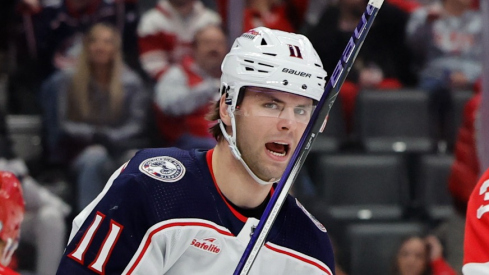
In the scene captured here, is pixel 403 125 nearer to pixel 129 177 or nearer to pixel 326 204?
pixel 326 204

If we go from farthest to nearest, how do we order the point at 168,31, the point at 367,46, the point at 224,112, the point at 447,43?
the point at 447,43 → the point at 367,46 → the point at 168,31 → the point at 224,112

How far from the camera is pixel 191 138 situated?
4492 millimetres

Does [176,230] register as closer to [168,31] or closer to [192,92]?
[192,92]

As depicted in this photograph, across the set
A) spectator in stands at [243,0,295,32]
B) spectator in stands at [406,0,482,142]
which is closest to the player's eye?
spectator in stands at [243,0,295,32]

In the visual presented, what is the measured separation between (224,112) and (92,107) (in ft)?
7.06

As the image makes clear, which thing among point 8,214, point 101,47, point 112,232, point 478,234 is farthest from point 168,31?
point 478,234

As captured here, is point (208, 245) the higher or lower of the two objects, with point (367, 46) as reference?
higher

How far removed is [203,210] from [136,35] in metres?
2.53

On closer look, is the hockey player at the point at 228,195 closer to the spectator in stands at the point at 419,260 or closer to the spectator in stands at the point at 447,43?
the spectator in stands at the point at 419,260

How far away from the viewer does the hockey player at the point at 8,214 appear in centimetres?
254

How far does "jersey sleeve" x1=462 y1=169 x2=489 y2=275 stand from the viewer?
221cm

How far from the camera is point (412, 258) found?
180 inches

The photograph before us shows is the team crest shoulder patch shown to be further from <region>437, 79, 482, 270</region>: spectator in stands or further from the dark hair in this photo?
<region>437, 79, 482, 270</region>: spectator in stands

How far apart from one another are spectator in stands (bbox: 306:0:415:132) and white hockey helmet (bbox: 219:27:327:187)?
8.10ft
